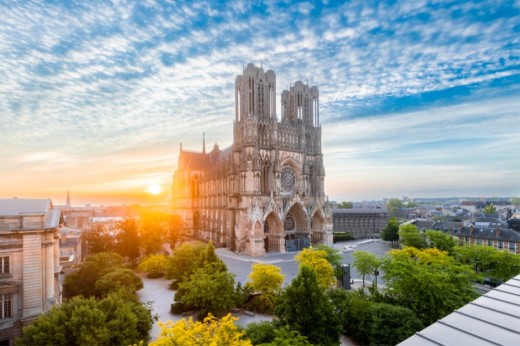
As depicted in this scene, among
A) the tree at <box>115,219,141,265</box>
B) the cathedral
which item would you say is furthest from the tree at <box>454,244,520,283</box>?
the tree at <box>115,219,141,265</box>

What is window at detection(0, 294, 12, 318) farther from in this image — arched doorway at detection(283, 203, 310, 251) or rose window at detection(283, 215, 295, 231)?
rose window at detection(283, 215, 295, 231)

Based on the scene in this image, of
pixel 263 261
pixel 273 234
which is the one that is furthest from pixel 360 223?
pixel 263 261

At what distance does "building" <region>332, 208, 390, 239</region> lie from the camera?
8219cm

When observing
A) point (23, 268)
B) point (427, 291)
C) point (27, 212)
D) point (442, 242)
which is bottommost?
point (442, 242)

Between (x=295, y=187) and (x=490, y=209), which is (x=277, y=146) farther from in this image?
(x=490, y=209)

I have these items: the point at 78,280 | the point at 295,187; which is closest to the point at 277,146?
the point at 295,187

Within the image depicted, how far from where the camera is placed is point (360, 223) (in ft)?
274

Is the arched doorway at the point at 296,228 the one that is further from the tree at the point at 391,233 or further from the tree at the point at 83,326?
the tree at the point at 83,326

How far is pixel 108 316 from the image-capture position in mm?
17188

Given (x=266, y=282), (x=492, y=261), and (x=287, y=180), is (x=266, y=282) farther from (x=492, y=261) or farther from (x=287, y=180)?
(x=287, y=180)

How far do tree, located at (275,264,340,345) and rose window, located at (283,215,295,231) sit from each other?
35.5 m

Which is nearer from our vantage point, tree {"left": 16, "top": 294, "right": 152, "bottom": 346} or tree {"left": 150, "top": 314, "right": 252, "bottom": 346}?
tree {"left": 150, "top": 314, "right": 252, "bottom": 346}

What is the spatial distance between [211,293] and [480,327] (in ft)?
63.2

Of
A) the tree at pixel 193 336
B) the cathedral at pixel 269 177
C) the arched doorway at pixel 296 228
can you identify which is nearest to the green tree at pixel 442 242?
the cathedral at pixel 269 177
